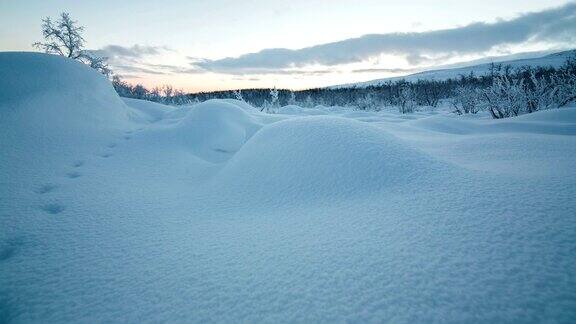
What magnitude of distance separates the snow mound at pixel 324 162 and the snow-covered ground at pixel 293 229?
12mm

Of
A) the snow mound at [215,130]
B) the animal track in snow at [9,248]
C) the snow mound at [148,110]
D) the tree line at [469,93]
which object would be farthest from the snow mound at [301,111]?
the animal track in snow at [9,248]

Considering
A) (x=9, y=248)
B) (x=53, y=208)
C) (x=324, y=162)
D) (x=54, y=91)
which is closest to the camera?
(x=9, y=248)

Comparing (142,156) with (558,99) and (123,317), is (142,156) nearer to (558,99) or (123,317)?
(123,317)

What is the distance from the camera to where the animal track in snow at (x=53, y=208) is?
1779 mm

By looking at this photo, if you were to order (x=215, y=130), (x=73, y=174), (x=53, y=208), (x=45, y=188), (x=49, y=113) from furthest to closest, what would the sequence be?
(x=215, y=130)
(x=49, y=113)
(x=73, y=174)
(x=45, y=188)
(x=53, y=208)

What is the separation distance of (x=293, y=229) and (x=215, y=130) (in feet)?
9.19

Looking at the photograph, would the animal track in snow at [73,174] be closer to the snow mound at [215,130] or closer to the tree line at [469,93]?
the snow mound at [215,130]

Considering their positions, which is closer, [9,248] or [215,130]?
[9,248]

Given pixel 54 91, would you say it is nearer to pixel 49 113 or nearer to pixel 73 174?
pixel 49 113

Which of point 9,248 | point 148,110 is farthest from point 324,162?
point 148,110

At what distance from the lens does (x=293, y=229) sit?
1.41m

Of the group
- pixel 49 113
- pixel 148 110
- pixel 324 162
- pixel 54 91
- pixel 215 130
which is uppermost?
pixel 54 91

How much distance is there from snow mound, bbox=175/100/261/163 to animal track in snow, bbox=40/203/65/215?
155 centimetres

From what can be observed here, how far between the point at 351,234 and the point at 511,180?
36.1 inches
